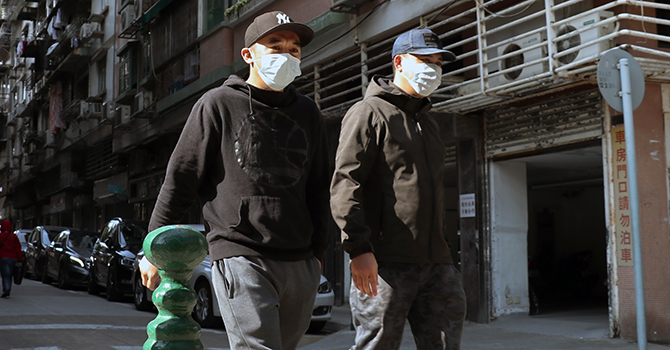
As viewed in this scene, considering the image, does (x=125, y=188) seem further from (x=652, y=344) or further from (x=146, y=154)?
(x=652, y=344)

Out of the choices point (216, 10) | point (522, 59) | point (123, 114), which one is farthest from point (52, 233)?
point (522, 59)

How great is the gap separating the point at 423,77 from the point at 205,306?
780 cm

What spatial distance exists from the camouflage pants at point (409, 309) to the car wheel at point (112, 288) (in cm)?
1235

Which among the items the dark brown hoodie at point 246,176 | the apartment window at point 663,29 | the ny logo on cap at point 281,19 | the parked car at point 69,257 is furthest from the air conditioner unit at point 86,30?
the dark brown hoodie at point 246,176

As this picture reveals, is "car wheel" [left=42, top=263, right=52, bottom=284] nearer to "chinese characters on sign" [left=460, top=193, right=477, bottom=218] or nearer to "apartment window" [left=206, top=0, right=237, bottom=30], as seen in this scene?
"apartment window" [left=206, top=0, right=237, bottom=30]

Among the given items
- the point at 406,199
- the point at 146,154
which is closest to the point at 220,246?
the point at 406,199

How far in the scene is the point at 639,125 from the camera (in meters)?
9.03

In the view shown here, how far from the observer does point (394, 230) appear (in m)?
3.65

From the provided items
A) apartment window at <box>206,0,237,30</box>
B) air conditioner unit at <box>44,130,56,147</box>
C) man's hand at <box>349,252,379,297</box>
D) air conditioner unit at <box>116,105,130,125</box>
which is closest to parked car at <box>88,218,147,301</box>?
apartment window at <box>206,0,237,30</box>

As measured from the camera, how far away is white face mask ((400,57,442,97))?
3.98m

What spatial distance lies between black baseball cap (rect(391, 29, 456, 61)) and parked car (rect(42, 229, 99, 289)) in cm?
1565

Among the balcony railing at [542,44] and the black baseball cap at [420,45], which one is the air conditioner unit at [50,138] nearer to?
the balcony railing at [542,44]

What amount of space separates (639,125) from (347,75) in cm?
777

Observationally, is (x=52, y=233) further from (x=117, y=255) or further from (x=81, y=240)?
(x=117, y=255)
